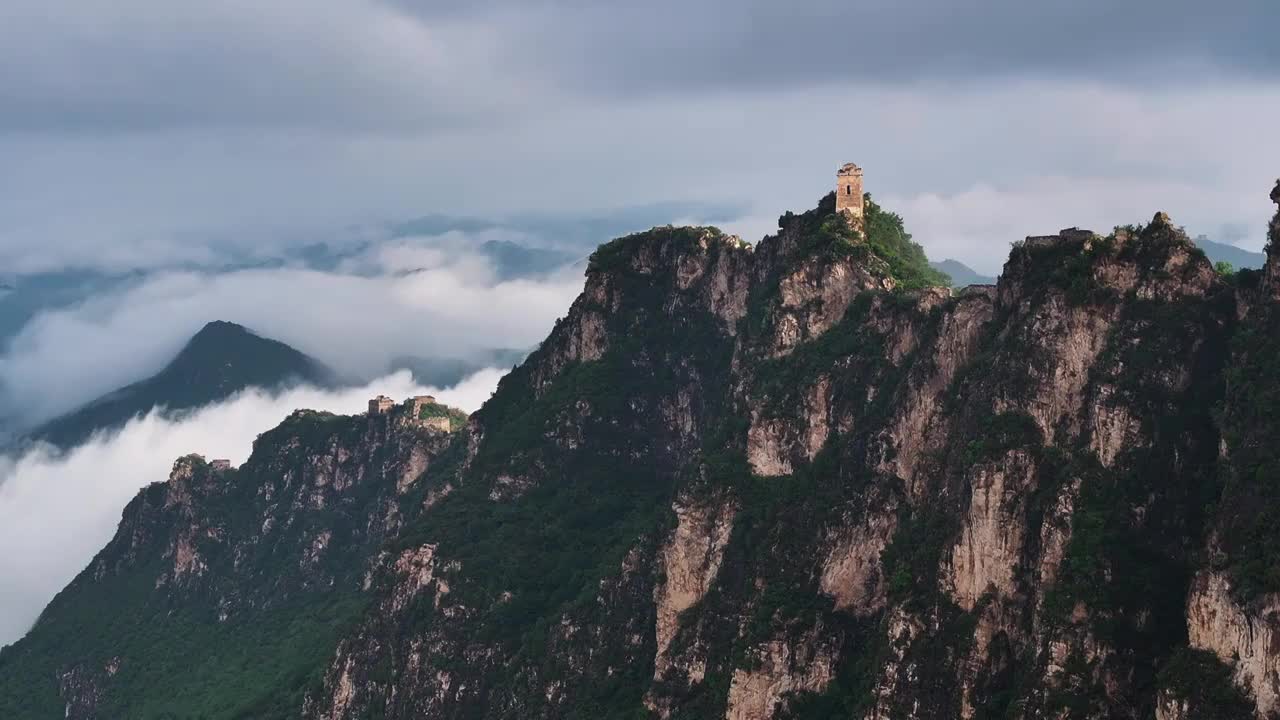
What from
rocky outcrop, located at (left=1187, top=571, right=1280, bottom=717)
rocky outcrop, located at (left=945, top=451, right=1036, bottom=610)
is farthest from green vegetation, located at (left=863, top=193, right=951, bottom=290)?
rocky outcrop, located at (left=1187, top=571, right=1280, bottom=717)

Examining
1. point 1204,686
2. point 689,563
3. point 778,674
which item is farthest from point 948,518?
point 689,563

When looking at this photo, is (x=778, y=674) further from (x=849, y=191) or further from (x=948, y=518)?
(x=849, y=191)

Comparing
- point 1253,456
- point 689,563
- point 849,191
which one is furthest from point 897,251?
point 1253,456

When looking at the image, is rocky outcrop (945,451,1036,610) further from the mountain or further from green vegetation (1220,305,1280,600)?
green vegetation (1220,305,1280,600)

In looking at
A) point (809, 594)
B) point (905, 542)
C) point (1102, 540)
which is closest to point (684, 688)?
point (809, 594)

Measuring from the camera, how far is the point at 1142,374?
11894 cm

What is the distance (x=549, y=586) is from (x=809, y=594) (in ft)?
179

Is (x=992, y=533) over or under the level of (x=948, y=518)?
under

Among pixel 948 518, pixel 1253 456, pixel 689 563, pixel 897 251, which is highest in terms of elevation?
pixel 897 251

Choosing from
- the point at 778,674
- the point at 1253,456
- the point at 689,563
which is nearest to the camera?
the point at 1253,456

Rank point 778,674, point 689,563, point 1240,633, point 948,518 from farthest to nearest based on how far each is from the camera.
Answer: point 689,563 → point 778,674 → point 948,518 → point 1240,633

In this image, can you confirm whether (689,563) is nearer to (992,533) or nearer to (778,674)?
(778,674)

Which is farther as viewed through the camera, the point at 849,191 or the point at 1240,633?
the point at 849,191

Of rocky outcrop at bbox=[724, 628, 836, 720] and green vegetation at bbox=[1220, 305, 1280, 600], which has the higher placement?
green vegetation at bbox=[1220, 305, 1280, 600]
